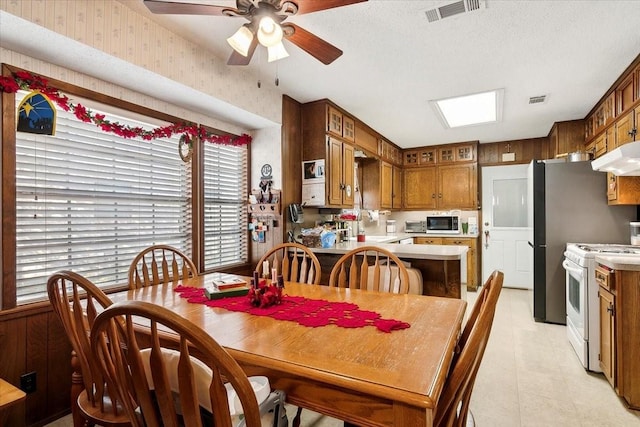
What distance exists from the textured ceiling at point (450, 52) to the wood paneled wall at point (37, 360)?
1.99 metres

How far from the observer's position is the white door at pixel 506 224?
554cm

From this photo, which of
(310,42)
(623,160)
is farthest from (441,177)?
(310,42)

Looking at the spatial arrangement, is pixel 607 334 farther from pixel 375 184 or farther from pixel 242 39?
pixel 375 184

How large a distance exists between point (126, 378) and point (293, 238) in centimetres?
255

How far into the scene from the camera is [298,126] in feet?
12.3

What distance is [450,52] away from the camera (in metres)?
2.59

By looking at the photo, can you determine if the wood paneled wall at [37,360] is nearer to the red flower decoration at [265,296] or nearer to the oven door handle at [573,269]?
the red flower decoration at [265,296]

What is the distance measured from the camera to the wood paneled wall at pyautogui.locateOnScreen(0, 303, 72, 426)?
1910 mm

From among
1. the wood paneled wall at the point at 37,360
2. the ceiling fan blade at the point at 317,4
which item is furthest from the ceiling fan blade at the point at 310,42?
the wood paneled wall at the point at 37,360

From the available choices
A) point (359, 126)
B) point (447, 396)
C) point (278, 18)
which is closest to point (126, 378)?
point (447, 396)

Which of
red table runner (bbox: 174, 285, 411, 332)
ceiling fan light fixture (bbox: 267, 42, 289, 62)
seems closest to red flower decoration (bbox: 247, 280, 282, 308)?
red table runner (bbox: 174, 285, 411, 332)

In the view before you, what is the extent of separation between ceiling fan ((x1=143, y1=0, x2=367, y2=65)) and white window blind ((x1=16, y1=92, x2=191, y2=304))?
1.20m

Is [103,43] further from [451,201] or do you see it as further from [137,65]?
[451,201]

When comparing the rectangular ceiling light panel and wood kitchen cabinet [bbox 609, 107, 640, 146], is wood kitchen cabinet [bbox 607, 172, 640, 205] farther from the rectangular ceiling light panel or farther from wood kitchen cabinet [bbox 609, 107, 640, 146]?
the rectangular ceiling light panel
